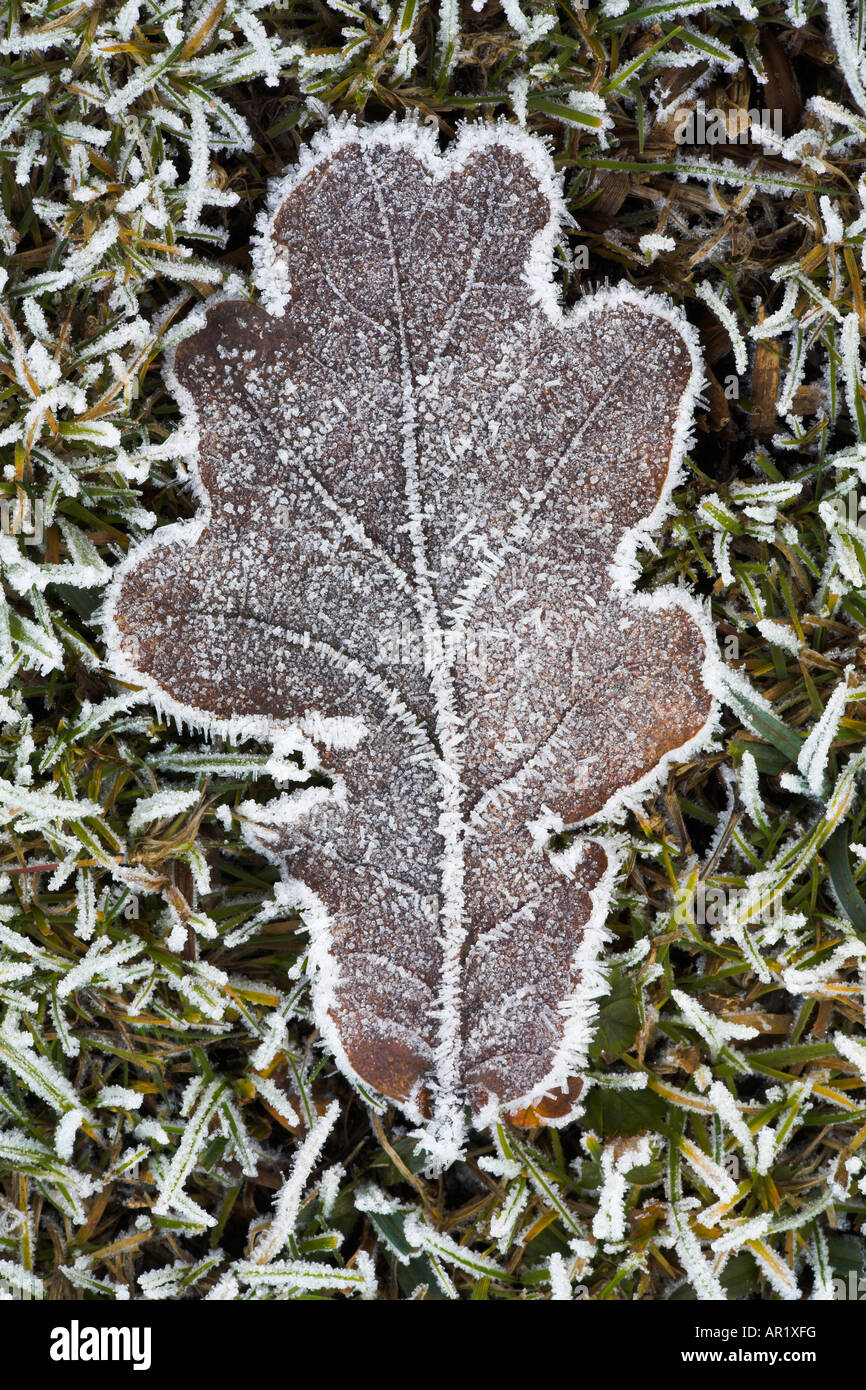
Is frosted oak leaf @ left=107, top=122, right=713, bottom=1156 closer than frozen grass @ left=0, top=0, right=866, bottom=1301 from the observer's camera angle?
Yes

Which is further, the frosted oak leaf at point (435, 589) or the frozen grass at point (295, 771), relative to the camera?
the frozen grass at point (295, 771)

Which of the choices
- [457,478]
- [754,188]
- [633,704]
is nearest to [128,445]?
[457,478]

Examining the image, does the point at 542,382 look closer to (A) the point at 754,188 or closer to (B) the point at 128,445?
(A) the point at 754,188

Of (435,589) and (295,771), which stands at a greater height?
(435,589)
